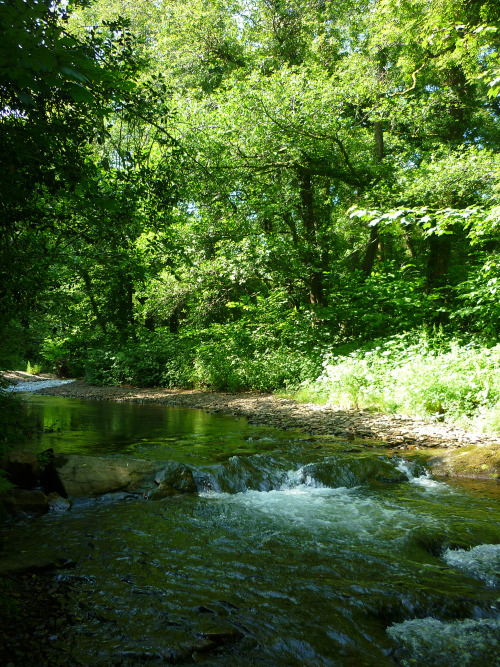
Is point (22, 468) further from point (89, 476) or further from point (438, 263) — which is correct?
point (438, 263)

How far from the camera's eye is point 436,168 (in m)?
12.5

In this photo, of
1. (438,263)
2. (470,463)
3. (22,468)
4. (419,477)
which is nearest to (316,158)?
(438,263)

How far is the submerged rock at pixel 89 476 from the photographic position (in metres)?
4.78

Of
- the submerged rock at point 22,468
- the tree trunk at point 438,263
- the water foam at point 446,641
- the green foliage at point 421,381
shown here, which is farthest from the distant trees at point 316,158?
the water foam at point 446,641

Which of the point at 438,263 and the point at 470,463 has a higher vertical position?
the point at 438,263

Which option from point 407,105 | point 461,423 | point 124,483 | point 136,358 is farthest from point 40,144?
point 136,358

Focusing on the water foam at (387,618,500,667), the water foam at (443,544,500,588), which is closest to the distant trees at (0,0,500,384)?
the water foam at (443,544,500,588)

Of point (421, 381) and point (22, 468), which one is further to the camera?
point (421, 381)

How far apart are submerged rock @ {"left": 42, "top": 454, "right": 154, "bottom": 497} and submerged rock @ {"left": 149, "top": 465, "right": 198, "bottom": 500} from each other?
24 centimetres

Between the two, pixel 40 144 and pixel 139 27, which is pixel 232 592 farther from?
pixel 139 27

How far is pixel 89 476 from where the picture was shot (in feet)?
16.1

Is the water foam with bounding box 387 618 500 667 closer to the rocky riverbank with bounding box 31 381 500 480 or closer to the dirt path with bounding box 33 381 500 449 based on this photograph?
the rocky riverbank with bounding box 31 381 500 480

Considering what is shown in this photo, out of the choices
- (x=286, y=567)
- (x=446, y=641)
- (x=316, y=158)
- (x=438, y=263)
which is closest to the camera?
(x=446, y=641)

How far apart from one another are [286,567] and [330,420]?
230 inches
